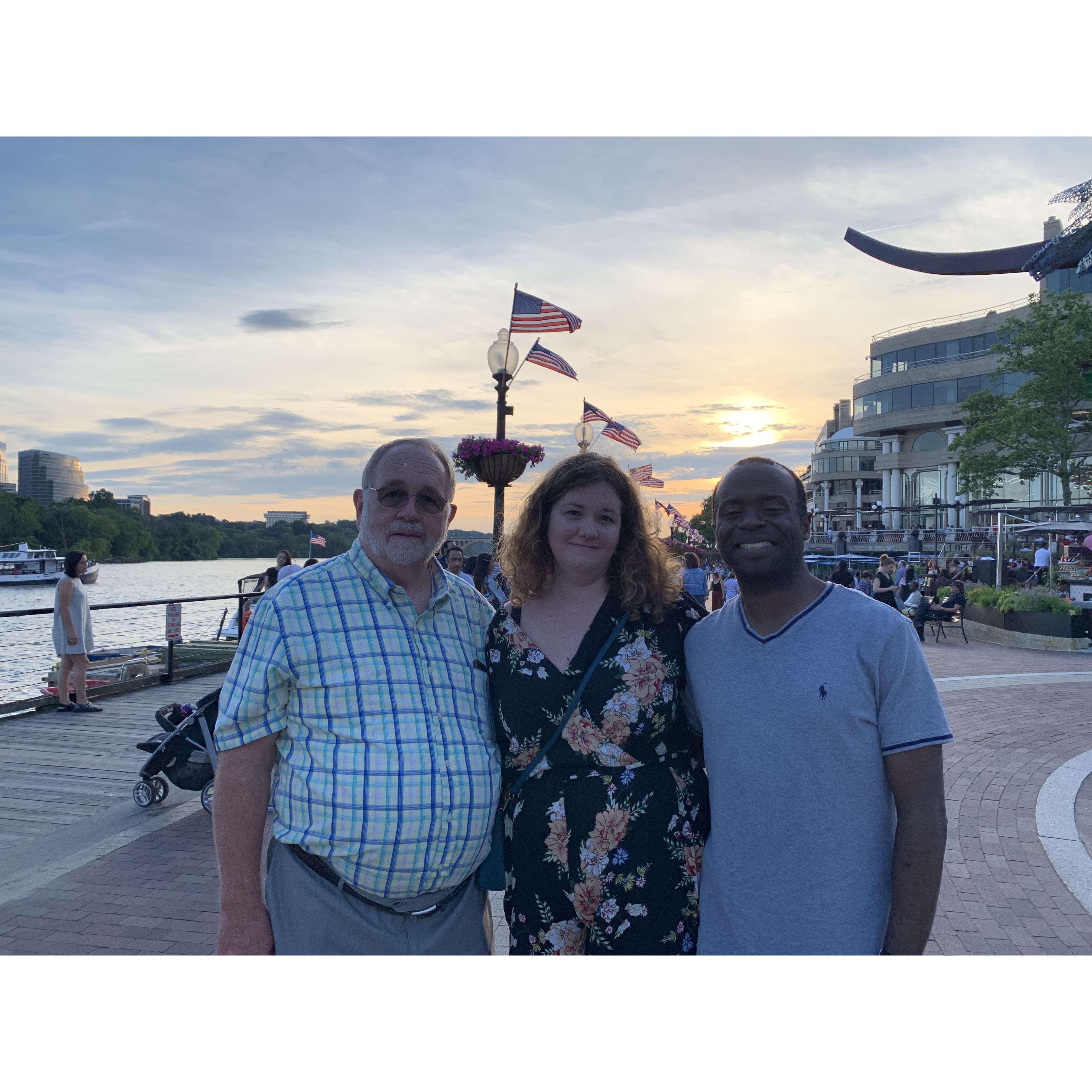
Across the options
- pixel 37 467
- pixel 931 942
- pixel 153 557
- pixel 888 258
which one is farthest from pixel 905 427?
pixel 931 942

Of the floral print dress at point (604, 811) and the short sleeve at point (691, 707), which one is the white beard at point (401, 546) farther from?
the short sleeve at point (691, 707)

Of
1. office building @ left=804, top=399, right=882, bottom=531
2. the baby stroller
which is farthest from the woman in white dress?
office building @ left=804, top=399, right=882, bottom=531

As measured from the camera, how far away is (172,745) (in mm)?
5836

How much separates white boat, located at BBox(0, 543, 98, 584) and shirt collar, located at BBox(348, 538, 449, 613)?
68.5ft

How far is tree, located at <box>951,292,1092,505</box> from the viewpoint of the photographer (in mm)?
30547

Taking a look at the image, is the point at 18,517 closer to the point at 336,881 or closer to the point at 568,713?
the point at 336,881

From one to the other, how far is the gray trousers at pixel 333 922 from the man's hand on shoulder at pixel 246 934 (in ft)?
0.11

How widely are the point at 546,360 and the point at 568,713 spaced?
37.5ft

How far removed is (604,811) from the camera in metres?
2.23

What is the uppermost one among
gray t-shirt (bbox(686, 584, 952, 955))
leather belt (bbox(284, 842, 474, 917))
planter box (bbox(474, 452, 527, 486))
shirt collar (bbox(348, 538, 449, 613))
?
planter box (bbox(474, 452, 527, 486))

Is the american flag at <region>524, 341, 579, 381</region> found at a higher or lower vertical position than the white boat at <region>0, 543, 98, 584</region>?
higher

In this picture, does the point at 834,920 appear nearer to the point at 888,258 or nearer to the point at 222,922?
the point at 222,922

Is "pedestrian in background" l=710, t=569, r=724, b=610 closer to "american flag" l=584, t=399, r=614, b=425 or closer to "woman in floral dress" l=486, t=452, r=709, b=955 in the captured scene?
"american flag" l=584, t=399, r=614, b=425

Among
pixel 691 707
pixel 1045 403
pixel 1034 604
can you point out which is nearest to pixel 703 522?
pixel 1045 403
